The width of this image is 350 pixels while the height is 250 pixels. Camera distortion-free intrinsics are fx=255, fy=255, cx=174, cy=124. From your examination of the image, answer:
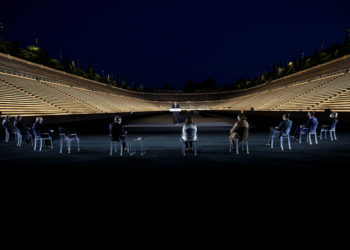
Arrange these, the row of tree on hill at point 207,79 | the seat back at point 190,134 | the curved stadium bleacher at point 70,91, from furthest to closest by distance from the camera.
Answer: the row of tree on hill at point 207,79 → the curved stadium bleacher at point 70,91 → the seat back at point 190,134

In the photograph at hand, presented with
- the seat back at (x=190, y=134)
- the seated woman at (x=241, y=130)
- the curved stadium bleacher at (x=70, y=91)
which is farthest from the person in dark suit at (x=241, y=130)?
the curved stadium bleacher at (x=70, y=91)

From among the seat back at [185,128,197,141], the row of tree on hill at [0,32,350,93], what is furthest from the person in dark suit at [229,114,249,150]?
the row of tree on hill at [0,32,350,93]

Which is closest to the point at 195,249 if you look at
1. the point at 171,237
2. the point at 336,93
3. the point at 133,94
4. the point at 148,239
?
the point at 171,237

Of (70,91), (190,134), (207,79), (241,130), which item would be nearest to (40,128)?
(190,134)

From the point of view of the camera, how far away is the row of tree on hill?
4299 centimetres

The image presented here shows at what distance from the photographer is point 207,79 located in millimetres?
131875

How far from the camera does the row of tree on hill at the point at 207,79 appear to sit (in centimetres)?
4299

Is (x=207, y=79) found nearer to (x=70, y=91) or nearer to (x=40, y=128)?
(x=70, y=91)

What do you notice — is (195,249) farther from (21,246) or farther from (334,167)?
(334,167)

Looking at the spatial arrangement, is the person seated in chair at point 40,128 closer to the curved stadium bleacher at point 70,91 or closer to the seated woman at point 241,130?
the seated woman at point 241,130

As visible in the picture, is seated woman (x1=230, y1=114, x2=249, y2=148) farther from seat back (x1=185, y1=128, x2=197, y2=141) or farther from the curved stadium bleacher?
the curved stadium bleacher

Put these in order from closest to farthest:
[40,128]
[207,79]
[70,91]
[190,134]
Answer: [190,134] → [40,128] → [70,91] → [207,79]

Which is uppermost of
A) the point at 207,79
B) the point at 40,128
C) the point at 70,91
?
the point at 207,79

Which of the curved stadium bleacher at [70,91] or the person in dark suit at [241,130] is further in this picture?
the curved stadium bleacher at [70,91]
